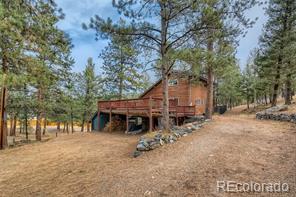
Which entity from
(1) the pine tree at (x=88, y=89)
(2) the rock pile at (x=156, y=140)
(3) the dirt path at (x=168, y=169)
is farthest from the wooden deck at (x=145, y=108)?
(1) the pine tree at (x=88, y=89)

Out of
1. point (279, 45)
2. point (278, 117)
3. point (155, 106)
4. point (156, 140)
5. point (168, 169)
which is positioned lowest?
point (168, 169)

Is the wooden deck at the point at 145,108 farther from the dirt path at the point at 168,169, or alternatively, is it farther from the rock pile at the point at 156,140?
the dirt path at the point at 168,169

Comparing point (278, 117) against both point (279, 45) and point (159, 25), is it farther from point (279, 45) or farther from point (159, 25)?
point (159, 25)

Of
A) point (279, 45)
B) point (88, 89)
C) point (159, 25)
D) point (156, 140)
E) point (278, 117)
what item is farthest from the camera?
point (88, 89)

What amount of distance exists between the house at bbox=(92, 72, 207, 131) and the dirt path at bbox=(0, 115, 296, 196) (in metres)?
5.57

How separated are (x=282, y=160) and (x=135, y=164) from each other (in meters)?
4.60

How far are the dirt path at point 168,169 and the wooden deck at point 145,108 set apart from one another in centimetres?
695

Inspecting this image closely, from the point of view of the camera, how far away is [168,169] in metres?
7.25

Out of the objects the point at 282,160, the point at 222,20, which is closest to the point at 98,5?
the point at 222,20

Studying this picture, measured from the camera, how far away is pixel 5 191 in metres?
7.45

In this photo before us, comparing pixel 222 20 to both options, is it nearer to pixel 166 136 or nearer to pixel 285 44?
pixel 166 136

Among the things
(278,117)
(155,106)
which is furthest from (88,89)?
(278,117)

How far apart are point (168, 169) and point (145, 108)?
10870mm

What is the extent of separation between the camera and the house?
1812 cm
